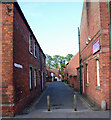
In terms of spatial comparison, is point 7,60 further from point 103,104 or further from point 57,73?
point 57,73

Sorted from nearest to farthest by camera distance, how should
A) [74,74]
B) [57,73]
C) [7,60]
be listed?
1. [7,60]
2. [74,74]
3. [57,73]

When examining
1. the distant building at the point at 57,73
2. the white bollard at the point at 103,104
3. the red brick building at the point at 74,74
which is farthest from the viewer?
the distant building at the point at 57,73

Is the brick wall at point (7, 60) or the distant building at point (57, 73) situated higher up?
the brick wall at point (7, 60)

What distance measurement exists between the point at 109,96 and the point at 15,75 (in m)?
5.36

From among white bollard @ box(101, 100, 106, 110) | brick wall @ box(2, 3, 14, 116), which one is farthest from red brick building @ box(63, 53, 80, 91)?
brick wall @ box(2, 3, 14, 116)

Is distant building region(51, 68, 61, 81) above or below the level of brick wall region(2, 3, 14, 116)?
below

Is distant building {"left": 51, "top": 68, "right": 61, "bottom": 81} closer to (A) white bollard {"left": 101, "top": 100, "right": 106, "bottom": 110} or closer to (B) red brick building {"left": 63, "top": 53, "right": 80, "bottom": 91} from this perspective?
(B) red brick building {"left": 63, "top": 53, "right": 80, "bottom": 91}

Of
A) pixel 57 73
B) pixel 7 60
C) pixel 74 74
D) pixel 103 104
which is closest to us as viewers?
pixel 7 60

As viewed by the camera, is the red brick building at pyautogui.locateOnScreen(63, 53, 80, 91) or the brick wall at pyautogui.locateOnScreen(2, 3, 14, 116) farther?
the red brick building at pyautogui.locateOnScreen(63, 53, 80, 91)

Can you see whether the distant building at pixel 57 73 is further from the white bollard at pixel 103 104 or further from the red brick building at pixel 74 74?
the white bollard at pixel 103 104

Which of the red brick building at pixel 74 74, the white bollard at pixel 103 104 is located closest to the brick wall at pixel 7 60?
the white bollard at pixel 103 104

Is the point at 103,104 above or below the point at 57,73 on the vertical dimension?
above

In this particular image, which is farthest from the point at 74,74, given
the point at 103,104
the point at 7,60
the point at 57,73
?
the point at 57,73

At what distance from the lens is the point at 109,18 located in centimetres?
931
